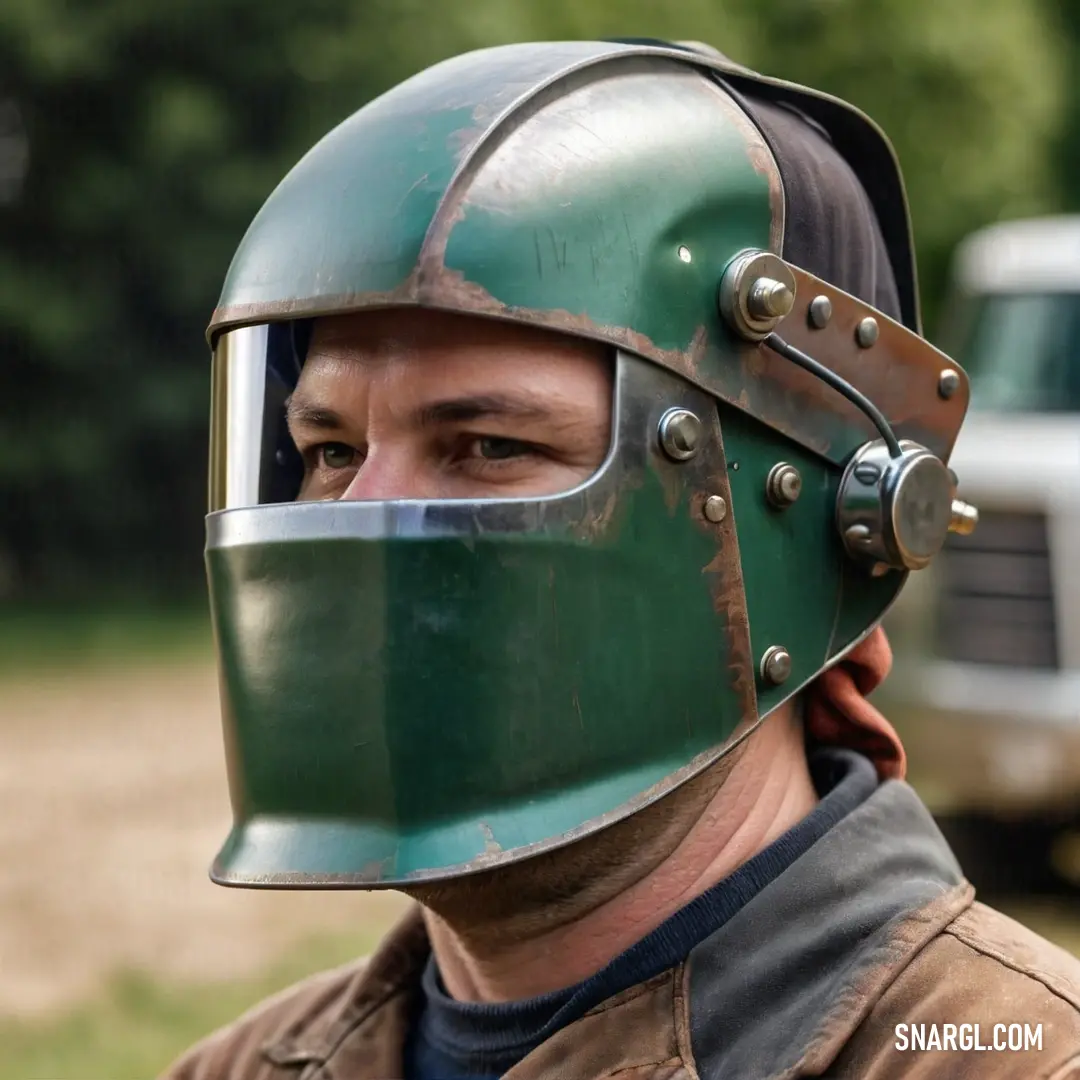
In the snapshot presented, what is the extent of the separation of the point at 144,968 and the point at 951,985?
4.75 m

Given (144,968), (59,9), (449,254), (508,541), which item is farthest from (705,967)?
(59,9)

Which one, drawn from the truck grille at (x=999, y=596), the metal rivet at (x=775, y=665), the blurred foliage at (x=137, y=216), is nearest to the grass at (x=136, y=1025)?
the truck grille at (x=999, y=596)

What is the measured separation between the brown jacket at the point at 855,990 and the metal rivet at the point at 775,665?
6.8 inches

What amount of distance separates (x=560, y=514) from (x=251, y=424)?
1.67 ft

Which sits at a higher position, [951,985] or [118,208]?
[118,208]

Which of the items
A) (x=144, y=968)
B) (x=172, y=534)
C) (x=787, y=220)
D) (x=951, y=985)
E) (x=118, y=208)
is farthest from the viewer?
(x=172, y=534)

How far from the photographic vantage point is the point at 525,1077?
5.93 feet

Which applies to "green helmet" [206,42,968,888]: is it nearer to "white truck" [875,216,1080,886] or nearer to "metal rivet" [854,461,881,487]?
"metal rivet" [854,461,881,487]

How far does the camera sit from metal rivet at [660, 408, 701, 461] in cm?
185

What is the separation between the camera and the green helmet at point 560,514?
70.9 inches

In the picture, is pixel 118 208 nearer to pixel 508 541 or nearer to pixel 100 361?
pixel 100 361

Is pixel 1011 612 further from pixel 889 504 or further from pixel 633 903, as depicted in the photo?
pixel 633 903

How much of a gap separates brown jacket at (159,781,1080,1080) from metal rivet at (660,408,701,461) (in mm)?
453

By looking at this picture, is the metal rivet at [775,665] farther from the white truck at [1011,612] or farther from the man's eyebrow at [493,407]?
the white truck at [1011,612]
